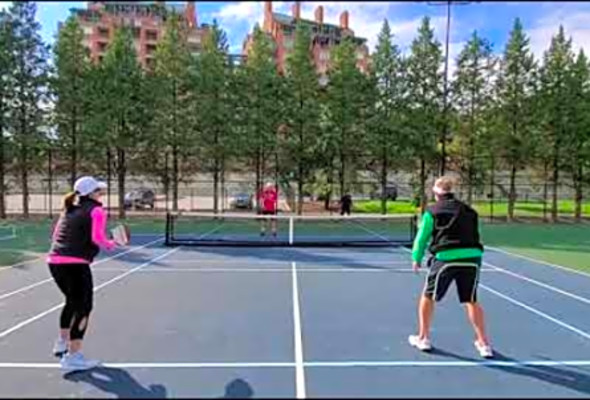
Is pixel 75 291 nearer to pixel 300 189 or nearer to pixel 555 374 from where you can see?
pixel 555 374

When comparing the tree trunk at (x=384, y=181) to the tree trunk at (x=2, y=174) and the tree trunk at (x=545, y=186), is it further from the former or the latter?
the tree trunk at (x=2, y=174)

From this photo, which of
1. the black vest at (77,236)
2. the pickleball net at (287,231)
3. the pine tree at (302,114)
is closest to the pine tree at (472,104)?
the pickleball net at (287,231)

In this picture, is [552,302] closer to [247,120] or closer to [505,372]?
[505,372]

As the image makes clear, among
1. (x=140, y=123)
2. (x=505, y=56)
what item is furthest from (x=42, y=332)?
(x=505, y=56)

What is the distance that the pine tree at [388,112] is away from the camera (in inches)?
1038

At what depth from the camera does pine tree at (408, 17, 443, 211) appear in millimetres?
26469

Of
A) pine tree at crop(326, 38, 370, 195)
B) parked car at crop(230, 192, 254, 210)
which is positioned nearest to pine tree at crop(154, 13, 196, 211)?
parked car at crop(230, 192, 254, 210)

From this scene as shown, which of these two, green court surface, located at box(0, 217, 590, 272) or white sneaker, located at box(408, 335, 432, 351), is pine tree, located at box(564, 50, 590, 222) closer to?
green court surface, located at box(0, 217, 590, 272)

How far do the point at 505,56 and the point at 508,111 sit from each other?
2.21 m

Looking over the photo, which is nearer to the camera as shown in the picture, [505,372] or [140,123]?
[505,372]

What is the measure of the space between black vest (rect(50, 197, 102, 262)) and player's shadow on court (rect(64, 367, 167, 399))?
2.69 ft

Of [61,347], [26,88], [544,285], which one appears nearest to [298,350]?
[61,347]

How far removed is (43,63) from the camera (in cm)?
2514

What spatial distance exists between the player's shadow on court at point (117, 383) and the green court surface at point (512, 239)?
772 centimetres
